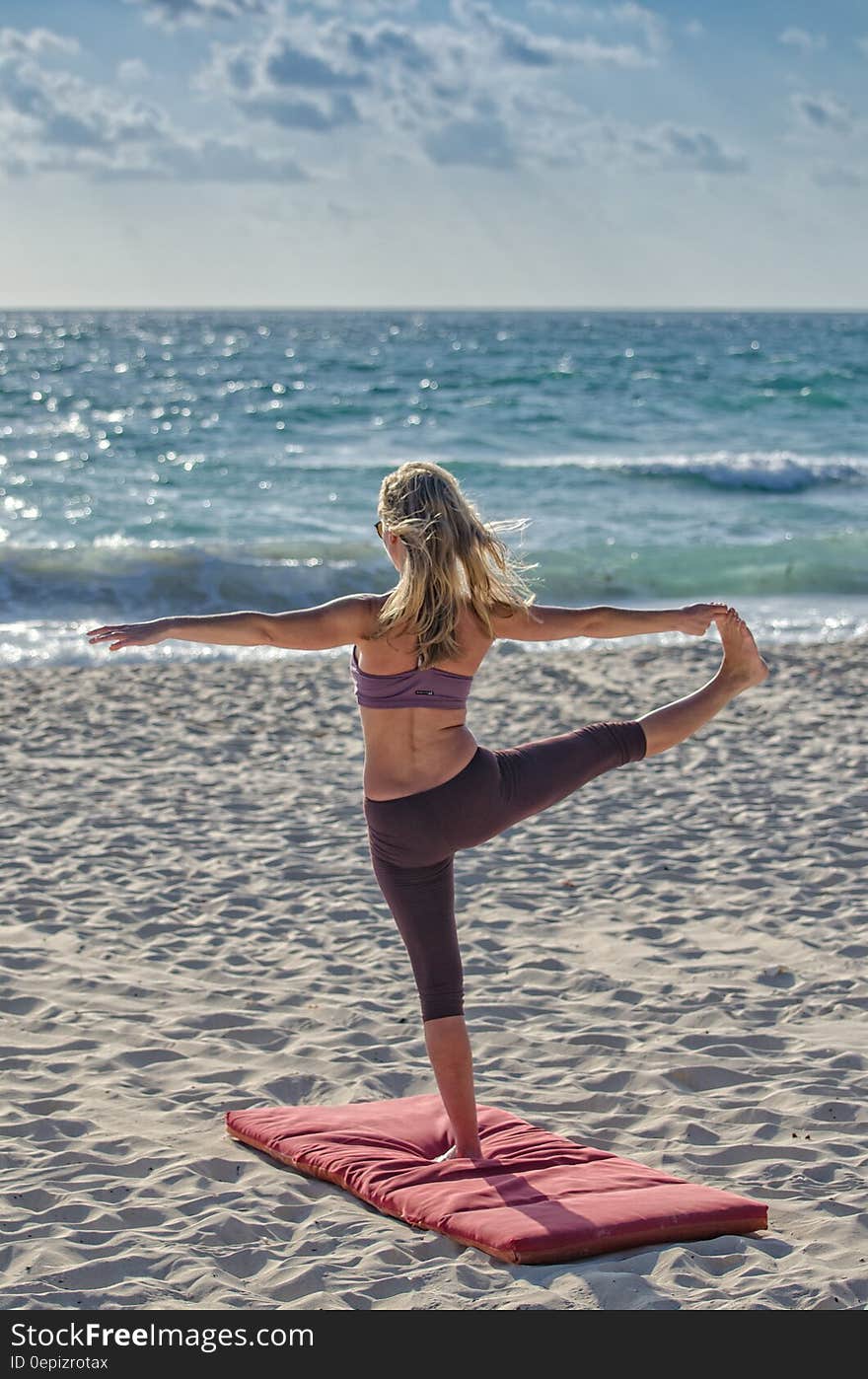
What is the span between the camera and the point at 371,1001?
5.44m

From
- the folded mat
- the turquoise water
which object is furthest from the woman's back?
the turquoise water

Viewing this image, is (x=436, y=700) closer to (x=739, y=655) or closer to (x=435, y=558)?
(x=435, y=558)

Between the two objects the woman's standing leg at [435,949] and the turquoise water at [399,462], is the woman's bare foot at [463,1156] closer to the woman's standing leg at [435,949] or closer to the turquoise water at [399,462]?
the woman's standing leg at [435,949]

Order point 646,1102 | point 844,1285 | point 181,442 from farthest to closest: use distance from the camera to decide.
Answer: point 181,442
point 646,1102
point 844,1285

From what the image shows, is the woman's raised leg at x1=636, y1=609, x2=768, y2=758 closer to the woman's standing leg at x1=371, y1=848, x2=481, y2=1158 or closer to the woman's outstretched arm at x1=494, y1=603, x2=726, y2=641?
the woman's outstretched arm at x1=494, y1=603, x2=726, y2=641

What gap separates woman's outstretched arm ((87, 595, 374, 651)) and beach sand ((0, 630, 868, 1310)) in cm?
147

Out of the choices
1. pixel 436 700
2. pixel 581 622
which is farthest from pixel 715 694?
pixel 436 700

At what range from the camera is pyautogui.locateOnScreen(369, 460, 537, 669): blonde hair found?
3.58m

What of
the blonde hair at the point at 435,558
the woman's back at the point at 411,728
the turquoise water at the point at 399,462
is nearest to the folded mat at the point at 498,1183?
the woman's back at the point at 411,728

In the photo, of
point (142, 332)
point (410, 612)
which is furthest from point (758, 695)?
point (142, 332)

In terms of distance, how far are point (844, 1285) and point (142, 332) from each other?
254 feet
